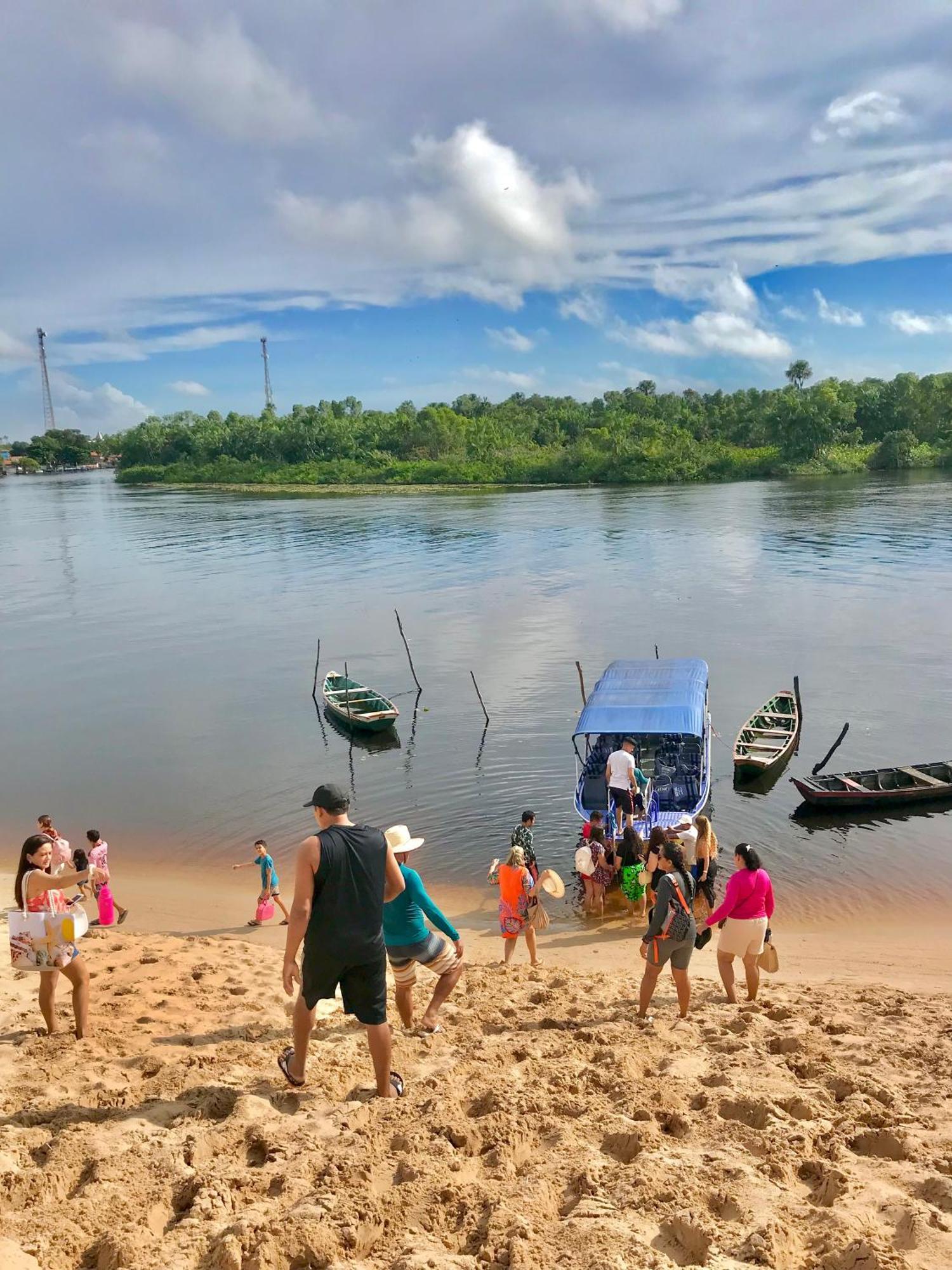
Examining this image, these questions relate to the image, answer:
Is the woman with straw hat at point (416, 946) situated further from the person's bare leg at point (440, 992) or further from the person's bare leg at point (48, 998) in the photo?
the person's bare leg at point (48, 998)

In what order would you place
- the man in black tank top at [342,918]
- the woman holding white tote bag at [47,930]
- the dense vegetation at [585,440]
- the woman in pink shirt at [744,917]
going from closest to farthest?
1. the man in black tank top at [342,918]
2. the woman holding white tote bag at [47,930]
3. the woman in pink shirt at [744,917]
4. the dense vegetation at [585,440]

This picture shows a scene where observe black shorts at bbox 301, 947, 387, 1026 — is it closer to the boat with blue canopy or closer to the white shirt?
the white shirt

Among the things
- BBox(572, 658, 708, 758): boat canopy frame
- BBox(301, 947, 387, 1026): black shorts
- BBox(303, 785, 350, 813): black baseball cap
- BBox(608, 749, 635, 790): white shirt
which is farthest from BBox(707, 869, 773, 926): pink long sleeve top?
BBox(572, 658, 708, 758): boat canopy frame

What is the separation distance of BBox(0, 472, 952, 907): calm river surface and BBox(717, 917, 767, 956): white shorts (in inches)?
317

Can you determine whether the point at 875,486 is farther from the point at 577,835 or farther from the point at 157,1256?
the point at 157,1256

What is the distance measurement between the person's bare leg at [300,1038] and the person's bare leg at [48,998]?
7.17 ft

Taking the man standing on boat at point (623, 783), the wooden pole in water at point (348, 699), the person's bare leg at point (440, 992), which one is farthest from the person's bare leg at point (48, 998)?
the wooden pole in water at point (348, 699)

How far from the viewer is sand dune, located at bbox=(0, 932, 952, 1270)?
438cm

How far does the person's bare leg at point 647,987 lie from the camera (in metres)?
7.52

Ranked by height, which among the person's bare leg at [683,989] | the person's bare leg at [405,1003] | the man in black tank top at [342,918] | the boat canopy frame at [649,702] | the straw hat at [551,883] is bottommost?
the boat canopy frame at [649,702]

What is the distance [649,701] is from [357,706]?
408 inches

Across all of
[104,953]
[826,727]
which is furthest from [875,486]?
[104,953]

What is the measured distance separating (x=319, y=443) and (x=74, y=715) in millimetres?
113185

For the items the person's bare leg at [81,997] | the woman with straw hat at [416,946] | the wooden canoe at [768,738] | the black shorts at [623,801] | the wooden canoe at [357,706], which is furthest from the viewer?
the wooden canoe at [357,706]
